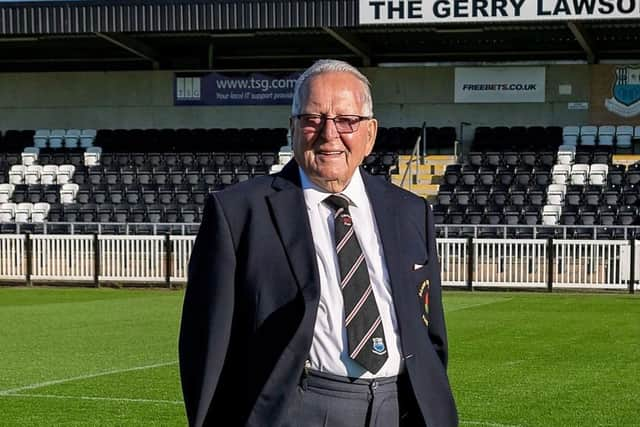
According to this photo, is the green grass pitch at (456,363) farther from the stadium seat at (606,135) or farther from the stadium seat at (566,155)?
the stadium seat at (606,135)

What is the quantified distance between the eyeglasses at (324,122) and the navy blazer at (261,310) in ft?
0.62

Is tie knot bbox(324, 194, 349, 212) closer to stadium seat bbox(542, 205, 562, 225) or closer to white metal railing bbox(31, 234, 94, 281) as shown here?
white metal railing bbox(31, 234, 94, 281)

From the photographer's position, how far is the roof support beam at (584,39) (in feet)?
104

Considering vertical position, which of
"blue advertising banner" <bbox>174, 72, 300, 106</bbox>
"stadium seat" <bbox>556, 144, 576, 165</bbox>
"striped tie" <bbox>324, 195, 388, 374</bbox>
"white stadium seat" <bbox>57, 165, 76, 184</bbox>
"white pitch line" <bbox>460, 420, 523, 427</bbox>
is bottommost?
"white pitch line" <bbox>460, 420, 523, 427</bbox>

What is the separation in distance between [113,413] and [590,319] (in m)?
10.0

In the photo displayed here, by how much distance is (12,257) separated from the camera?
2600 centimetres

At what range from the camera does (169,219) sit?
30641 millimetres

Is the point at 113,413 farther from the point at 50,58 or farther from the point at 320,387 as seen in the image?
the point at 50,58

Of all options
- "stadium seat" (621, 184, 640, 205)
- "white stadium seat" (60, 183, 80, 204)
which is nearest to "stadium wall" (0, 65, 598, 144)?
"white stadium seat" (60, 183, 80, 204)

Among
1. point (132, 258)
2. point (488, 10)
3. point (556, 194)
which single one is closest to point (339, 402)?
point (132, 258)

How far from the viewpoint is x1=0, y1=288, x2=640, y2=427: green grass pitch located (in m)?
9.63

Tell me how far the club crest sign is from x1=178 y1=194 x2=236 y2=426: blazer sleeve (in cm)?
3330

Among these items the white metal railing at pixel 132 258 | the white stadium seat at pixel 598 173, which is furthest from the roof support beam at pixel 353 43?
the white metal railing at pixel 132 258

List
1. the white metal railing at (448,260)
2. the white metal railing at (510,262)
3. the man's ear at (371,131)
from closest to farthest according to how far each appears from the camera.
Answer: the man's ear at (371,131), the white metal railing at (448,260), the white metal railing at (510,262)
